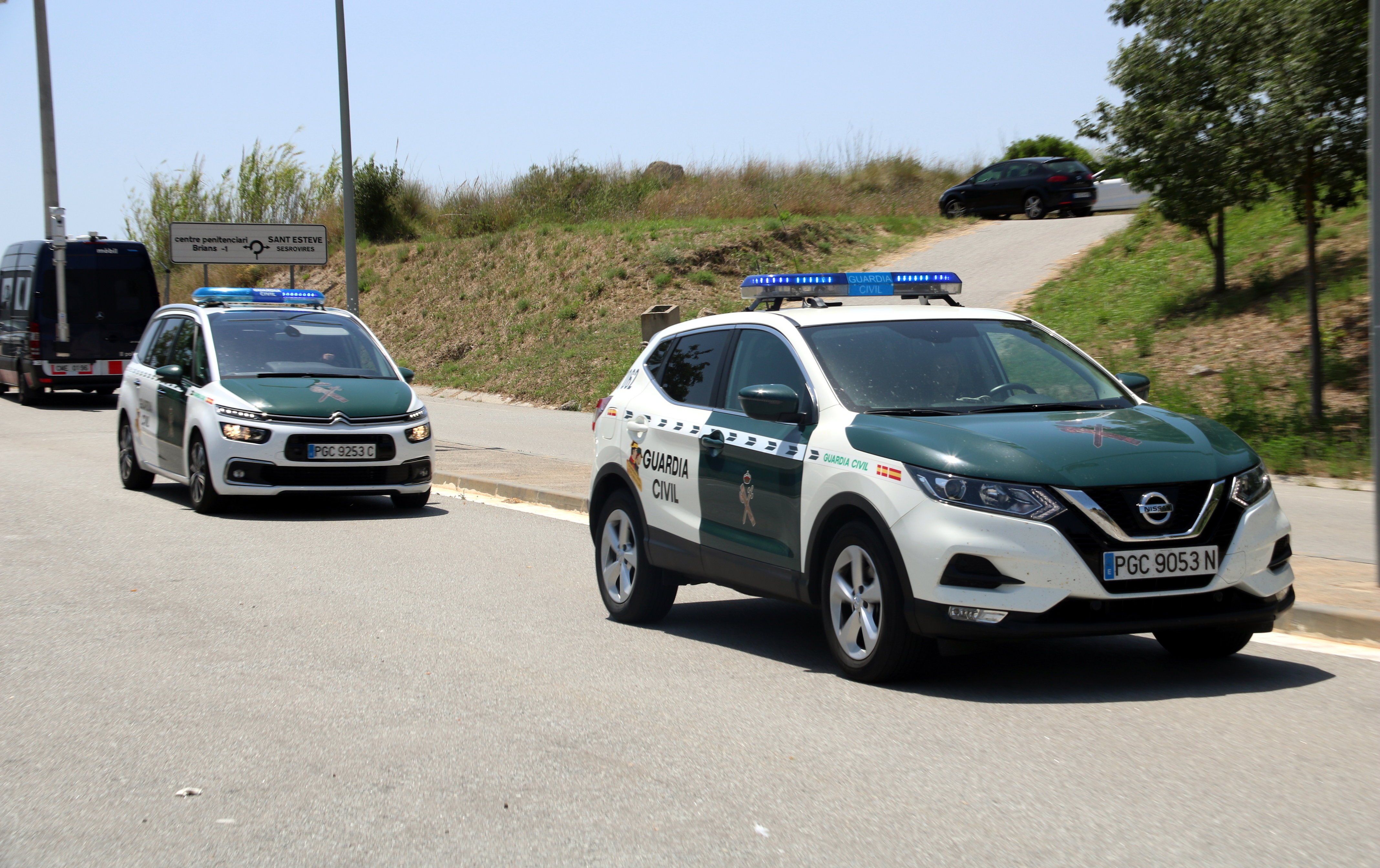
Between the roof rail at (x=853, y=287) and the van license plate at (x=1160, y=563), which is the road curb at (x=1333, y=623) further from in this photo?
the roof rail at (x=853, y=287)

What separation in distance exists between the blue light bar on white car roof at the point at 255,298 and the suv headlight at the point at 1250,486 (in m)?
10.4

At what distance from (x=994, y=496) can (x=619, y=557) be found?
300 cm

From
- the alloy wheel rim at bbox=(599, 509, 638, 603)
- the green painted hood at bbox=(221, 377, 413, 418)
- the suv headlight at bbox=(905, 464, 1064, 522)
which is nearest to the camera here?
the suv headlight at bbox=(905, 464, 1064, 522)

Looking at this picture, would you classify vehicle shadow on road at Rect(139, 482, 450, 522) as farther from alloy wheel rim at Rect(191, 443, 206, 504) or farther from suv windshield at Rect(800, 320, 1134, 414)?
suv windshield at Rect(800, 320, 1134, 414)

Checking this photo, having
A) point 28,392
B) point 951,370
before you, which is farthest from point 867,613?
point 28,392

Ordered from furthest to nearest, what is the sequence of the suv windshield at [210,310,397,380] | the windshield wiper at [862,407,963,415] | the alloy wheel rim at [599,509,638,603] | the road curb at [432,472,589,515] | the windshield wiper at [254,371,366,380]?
the suv windshield at [210,310,397,380] → the windshield wiper at [254,371,366,380] → the road curb at [432,472,589,515] → the alloy wheel rim at [599,509,638,603] → the windshield wiper at [862,407,963,415]

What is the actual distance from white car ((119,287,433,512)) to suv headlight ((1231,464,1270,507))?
27.5 ft

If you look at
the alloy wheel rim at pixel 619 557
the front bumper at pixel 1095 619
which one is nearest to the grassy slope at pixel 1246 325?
the alloy wheel rim at pixel 619 557

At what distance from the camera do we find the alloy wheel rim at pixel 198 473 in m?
12.6

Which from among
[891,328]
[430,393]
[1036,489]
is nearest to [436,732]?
[1036,489]

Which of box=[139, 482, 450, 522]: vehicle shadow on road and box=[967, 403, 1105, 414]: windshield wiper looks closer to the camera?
box=[967, 403, 1105, 414]: windshield wiper

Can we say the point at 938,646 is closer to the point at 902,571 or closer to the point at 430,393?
the point at 902,571

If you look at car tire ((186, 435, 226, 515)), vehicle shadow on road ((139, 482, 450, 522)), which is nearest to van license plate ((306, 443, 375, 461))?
vehicle shadow on road ((139, 482, 450, 522))

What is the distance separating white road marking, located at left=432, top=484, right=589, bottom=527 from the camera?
12477 millimetres
